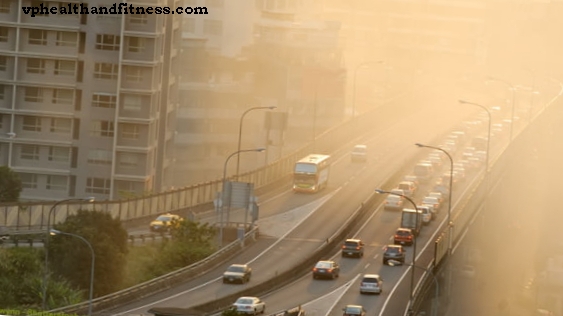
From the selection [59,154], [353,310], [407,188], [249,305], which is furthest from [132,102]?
[249,305]

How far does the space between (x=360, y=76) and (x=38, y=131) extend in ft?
258

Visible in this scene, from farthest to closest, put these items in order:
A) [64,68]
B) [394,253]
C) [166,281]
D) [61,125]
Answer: [61,125]
[64,68]
[394,253]
[166,281]

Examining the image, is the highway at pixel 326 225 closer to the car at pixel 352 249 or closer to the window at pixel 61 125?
the car at pixel 352 249

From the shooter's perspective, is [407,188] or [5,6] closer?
[5,6]

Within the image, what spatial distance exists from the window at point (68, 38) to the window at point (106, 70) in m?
1.50

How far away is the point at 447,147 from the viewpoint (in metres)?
100

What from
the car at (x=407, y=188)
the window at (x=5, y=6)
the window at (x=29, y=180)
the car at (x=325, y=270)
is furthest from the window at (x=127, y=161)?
the car at (x=325, y=270)

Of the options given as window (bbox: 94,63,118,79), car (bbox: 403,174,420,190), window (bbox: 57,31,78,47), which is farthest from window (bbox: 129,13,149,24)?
car (bbox: 403,174,420,190)

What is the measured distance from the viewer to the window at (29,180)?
3054 inches

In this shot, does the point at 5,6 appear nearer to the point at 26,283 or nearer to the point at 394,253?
the point at 394,253

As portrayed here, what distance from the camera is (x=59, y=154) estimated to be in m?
78.5

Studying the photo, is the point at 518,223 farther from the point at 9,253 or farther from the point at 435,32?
the point at 435,32

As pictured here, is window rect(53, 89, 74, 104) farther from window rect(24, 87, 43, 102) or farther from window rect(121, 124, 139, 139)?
window rect(121, 124, 139, 139)

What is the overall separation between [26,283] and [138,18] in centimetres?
2750
